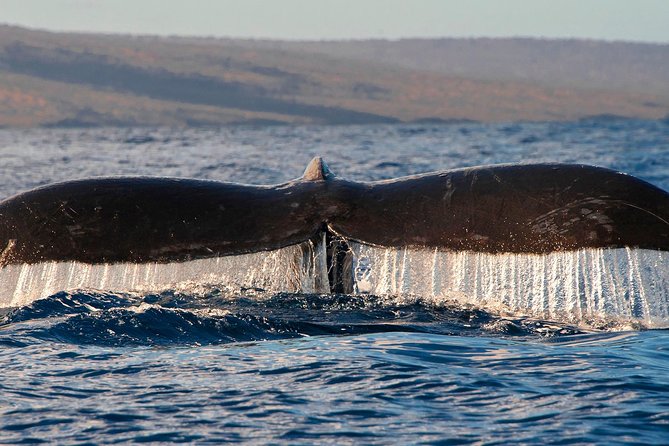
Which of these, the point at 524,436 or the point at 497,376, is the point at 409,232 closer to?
the point at 497,376

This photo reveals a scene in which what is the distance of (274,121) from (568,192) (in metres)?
122

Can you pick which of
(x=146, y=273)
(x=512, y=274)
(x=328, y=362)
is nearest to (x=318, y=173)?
(x=146, y=273)

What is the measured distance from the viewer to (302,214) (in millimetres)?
7000

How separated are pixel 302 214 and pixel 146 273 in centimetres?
98

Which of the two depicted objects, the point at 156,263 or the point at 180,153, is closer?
the point at 156,263

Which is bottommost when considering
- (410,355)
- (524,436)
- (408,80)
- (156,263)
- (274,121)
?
(524,436)

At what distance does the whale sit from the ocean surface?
0.43 feet

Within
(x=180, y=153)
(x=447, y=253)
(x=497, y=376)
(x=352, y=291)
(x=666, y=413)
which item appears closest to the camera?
(x=666, y=413)

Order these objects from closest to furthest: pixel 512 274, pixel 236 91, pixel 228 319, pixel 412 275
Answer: pixel 512 274 < pixel 412 275 < pixel 228 319 < pixel 236 91

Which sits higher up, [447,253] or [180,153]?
[180,153]

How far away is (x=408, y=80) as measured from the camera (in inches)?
6137

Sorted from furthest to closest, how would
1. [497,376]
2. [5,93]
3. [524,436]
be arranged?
1. [5,93]
2. [497,376]
3. [524,436]

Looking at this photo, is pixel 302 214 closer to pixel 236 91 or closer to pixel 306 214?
pixel 306 214

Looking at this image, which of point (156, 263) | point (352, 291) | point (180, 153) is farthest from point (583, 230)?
point (180, 153)
